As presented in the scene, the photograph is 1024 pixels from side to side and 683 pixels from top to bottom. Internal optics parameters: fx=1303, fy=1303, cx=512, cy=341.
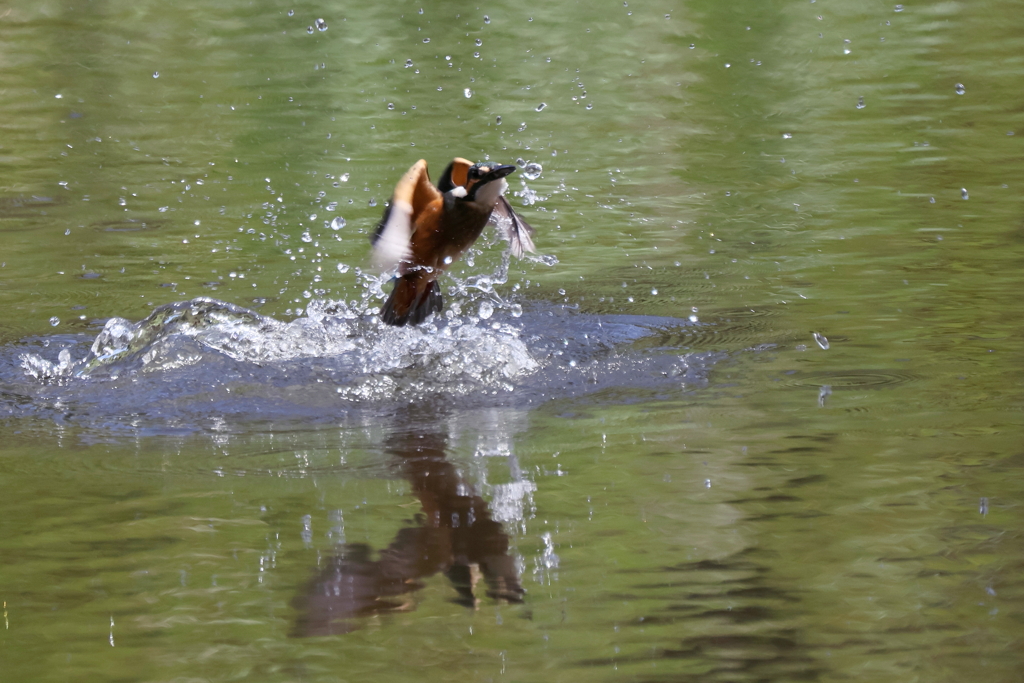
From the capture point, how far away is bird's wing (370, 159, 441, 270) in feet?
14.1

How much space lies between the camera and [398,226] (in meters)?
4.35

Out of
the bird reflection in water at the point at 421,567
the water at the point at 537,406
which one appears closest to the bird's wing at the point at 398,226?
the water at the point at 537,406

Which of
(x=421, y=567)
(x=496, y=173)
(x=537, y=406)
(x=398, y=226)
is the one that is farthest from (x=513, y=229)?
(x=421, y=567)

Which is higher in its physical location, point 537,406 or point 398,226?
point 398,226

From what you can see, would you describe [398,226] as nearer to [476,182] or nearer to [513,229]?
[476,182]

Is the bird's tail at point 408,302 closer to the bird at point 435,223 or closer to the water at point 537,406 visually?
the bird at point 435,223

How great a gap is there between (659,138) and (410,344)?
14.6 ft

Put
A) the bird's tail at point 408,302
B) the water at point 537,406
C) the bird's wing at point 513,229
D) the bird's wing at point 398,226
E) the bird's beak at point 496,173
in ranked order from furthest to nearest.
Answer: the bird's wing at point 513,229 → the bird's tail at point 408,302 → the bird's beak at point 496,173 → the bird's wing at point 398,226 → the water at point 537,406

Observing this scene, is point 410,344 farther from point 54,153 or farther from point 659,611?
point 54,153

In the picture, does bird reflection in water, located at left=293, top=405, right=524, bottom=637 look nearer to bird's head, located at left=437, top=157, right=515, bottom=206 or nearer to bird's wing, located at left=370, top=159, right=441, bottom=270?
bird's wing, located at left=370, top=159, right=441, bottom=270

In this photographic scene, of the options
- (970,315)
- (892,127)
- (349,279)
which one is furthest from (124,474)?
(892,127)

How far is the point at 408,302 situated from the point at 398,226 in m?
0.51

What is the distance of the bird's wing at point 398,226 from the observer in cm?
430

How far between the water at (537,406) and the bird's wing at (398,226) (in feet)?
1.00
